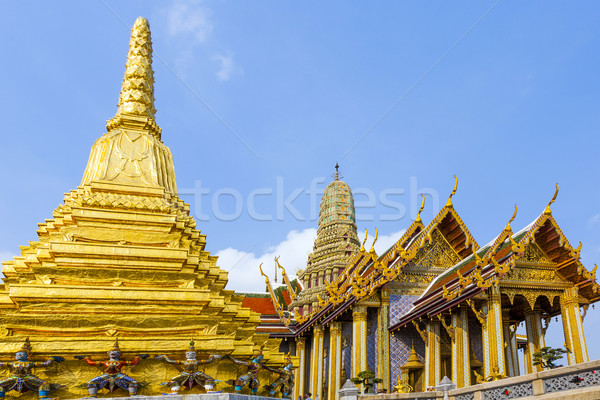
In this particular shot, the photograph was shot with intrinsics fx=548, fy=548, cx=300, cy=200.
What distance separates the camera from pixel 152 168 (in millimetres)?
12750

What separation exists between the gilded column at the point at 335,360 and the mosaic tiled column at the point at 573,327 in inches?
244

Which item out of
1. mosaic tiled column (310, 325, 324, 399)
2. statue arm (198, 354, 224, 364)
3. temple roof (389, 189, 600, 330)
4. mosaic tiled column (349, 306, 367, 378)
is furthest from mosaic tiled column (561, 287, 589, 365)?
statue arm (198, 354, 224, 364)

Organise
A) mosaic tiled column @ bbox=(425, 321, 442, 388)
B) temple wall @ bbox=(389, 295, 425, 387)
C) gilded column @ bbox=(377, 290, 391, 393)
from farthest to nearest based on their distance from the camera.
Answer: temple wall @ bbox=(389, 295, 425, 387), gilded column @ bbox=(377, 290, 391, 393), mosaic tiled column @ bbox=(425, 321, 442, 388)

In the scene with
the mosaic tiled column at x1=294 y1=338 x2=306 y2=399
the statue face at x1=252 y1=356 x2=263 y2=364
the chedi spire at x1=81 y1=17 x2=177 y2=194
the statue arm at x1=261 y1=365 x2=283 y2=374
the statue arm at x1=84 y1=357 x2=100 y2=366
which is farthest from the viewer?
the mosaic tiled column at x1=294 y1=338 x2=306 y2=399

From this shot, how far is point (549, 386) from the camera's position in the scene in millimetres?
7434

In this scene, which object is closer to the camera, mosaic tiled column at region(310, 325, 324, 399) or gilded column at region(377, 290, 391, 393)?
gilded column at region(377, 290, 391, 393)

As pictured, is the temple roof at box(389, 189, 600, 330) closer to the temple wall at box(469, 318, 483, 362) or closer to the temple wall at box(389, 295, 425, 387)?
the temple wall at box(389, 295, 425, 387)

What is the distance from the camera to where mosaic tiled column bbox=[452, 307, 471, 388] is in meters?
12.5

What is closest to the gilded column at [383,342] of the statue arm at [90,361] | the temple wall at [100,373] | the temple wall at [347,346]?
the temple wall at [347,346]

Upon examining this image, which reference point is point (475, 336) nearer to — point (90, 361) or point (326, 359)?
point (326, 359)

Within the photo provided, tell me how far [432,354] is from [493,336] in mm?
2231

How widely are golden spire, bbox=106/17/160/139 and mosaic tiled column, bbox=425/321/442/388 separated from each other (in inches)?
343

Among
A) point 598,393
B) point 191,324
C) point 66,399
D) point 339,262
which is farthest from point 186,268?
point 339,262

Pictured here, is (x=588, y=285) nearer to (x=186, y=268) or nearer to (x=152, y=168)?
(x=186, y=268)
